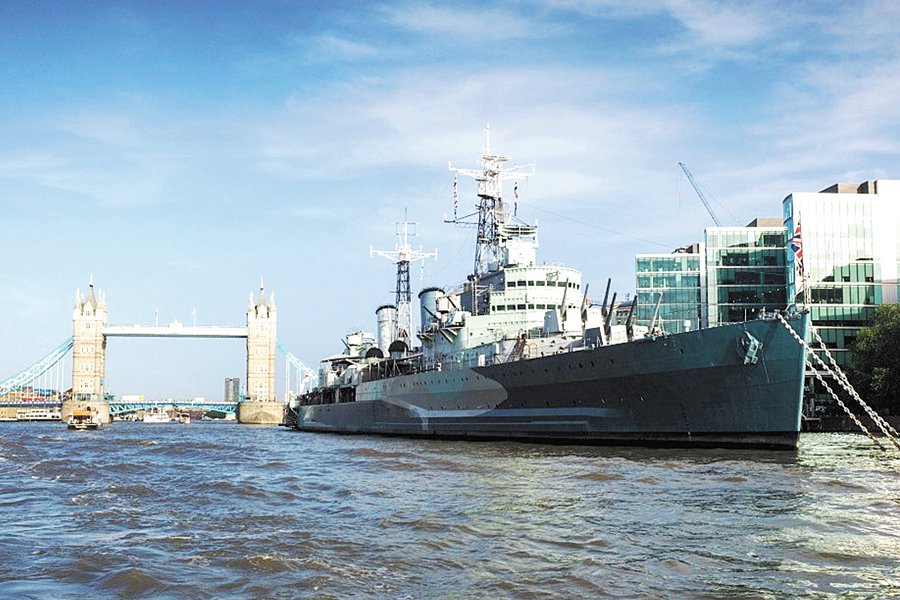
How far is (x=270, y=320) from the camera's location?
139125mm

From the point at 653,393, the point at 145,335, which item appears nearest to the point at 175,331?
the point at 145,335

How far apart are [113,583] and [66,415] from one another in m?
120

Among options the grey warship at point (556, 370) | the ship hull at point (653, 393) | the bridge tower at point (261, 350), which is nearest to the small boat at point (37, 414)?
the bridge tower at point (261, 350)

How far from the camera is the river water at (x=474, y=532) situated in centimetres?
874

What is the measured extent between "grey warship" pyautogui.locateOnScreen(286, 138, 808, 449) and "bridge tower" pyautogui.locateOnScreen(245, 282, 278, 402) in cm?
8731

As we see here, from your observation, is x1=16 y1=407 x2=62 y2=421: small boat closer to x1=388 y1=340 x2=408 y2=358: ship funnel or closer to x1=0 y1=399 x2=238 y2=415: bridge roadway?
x1=0 y1=399 x2=238 y2=415: bridge roadway

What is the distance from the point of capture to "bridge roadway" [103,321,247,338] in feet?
422

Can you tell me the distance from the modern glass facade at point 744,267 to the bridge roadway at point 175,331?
296 ft

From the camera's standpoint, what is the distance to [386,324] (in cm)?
6303

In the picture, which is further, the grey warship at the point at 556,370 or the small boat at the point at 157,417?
the small boat at the point at 157,417

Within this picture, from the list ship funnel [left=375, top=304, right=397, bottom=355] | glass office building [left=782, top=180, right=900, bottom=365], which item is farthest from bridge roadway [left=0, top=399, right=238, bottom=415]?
glass office building [left=782, top=180, right=900, bottom=365]

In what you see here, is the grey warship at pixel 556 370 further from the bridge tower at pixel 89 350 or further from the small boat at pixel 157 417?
the small boat at pixel 157 417

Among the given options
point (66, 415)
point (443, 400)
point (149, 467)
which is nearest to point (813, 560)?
point (149, 467)

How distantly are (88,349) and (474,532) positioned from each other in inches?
5311
